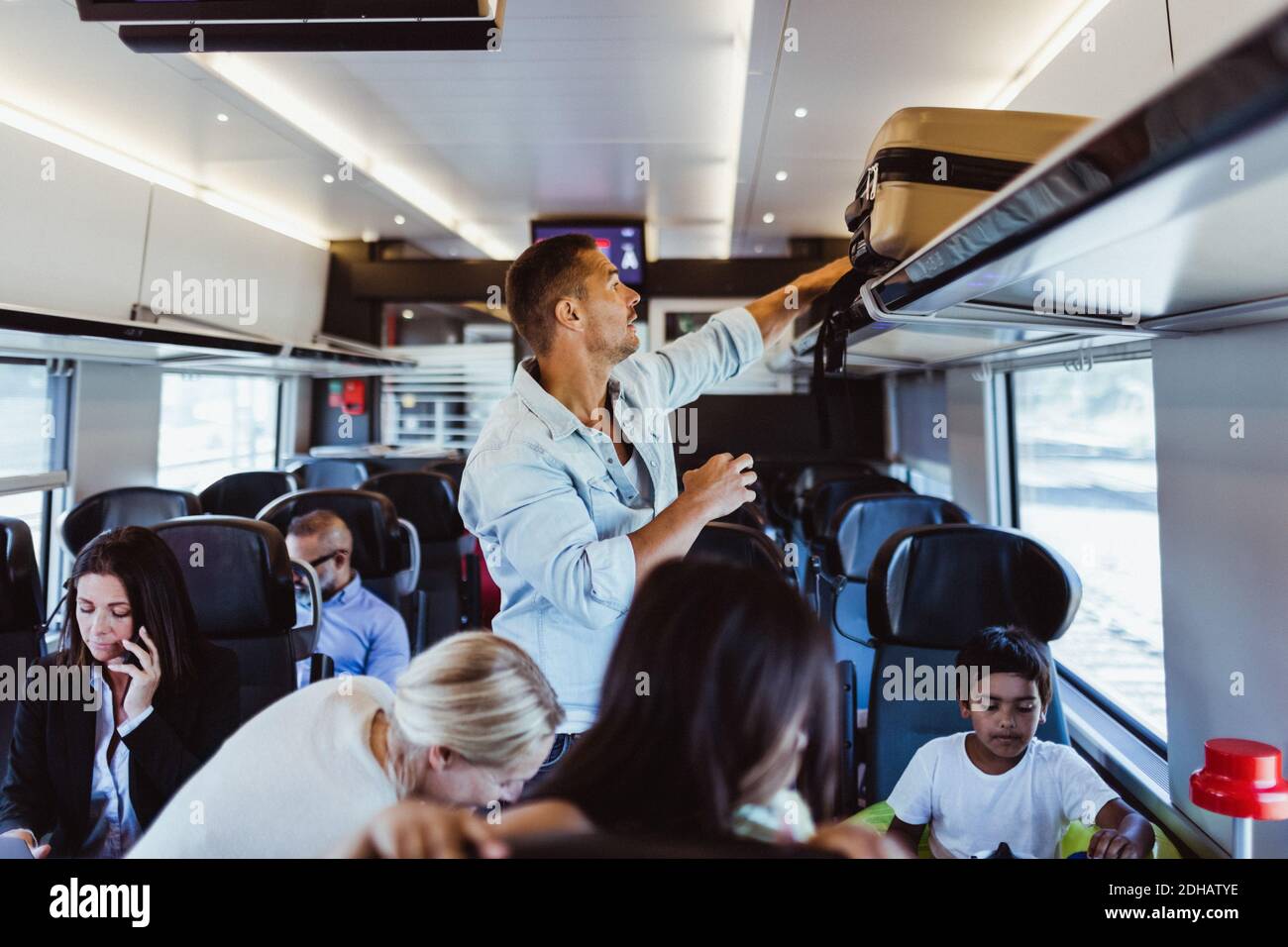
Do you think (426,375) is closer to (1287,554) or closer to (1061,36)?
(1061,36)

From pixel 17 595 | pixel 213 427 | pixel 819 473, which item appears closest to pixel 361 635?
pixel 17 595

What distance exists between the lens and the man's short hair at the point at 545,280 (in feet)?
5.54

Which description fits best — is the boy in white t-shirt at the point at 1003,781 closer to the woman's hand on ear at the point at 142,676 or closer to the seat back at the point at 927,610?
the seat back at the point at 927,610

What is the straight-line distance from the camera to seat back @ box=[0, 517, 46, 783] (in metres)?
2.77

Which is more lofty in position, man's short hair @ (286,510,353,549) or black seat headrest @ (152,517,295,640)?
man's short hair @ (286,510,353,549)

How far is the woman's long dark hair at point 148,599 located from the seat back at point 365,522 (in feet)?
5.52

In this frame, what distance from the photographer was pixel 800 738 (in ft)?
2.64

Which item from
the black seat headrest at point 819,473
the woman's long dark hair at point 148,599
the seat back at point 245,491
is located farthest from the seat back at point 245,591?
the black seat headrest at point 819,473

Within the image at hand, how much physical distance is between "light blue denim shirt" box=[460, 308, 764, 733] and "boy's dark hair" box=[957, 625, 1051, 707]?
2.68ft

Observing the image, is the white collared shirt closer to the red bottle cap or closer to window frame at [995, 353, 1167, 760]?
the red bottle cap

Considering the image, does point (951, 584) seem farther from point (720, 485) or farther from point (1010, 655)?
point (720, 485)

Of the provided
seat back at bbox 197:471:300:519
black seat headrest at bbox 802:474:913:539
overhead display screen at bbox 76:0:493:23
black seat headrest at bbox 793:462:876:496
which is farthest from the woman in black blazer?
black seat headrest at bbox 793:462:876:496
